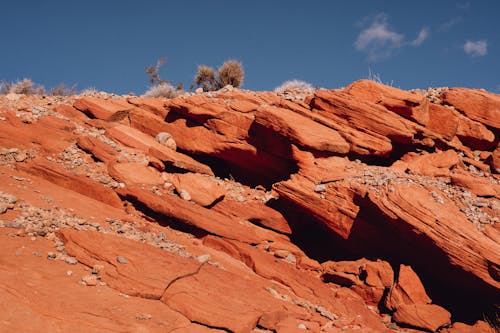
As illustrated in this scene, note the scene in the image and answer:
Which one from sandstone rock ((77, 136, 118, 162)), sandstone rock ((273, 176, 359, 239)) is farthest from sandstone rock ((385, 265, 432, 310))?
sandstone rock ((77, 136, 118, 162))

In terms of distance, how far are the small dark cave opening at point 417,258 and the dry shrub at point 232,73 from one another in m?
11.3

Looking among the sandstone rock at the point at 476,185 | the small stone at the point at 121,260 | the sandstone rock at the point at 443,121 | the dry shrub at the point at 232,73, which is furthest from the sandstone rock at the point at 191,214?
the dry shrub at the point at 232,73

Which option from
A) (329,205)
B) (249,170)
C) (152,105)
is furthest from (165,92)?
(329,205)

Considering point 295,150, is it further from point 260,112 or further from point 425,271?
point 425,271

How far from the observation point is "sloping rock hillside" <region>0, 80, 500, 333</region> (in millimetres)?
5645

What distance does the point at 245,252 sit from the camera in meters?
8.46

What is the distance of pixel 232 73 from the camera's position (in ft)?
64.4

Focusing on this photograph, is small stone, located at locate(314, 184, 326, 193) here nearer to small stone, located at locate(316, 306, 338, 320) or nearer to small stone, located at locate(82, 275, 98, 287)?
small stone, located at locate(316, 306, 338, 320)

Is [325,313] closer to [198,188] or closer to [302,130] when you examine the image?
[198,188]

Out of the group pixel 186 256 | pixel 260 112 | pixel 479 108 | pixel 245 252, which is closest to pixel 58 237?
pixel 186 256

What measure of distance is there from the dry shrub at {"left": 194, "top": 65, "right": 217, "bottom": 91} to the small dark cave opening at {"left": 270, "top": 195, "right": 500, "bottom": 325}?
12.4 m

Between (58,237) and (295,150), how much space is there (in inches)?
260

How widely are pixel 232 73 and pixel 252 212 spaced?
11.7 meters

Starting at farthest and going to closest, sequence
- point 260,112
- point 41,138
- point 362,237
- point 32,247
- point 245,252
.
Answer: point 260,112
point 41,138
point 362,237
point 245,252
point 32,247
